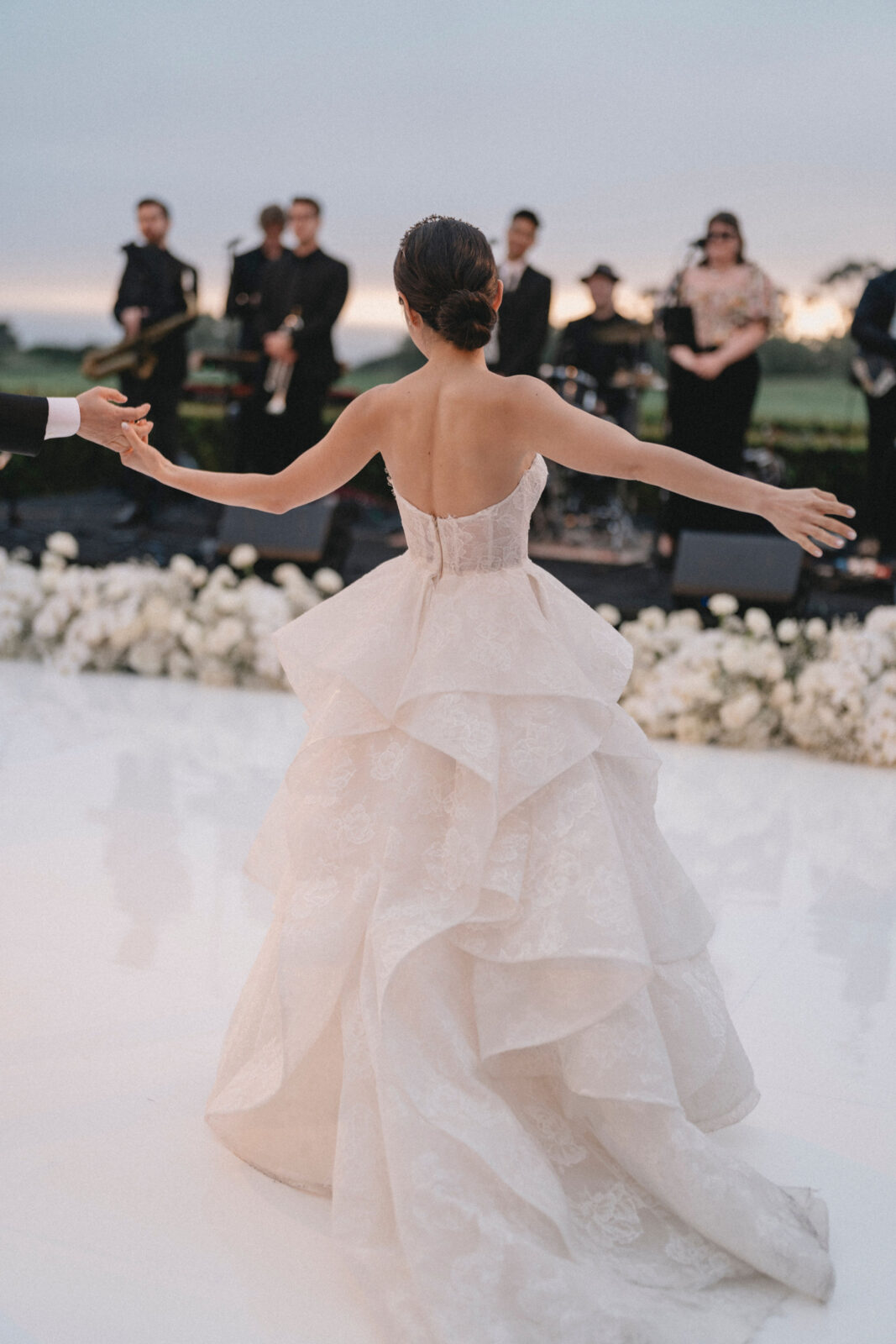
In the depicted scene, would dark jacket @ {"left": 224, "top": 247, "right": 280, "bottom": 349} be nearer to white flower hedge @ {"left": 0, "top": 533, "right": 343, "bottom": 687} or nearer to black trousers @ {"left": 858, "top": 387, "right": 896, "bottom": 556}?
white flower hedge @ {"left": 0, "top": 533, "right": 343, "bottom": 687}

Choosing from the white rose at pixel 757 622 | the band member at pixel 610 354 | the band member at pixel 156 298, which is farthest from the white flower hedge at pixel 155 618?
the band member at pixel 610 354

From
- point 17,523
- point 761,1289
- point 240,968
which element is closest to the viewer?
point 761,1289

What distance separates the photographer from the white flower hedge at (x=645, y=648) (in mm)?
5223

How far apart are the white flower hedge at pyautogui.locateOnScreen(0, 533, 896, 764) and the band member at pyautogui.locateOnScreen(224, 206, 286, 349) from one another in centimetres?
141

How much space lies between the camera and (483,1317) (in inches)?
69.9

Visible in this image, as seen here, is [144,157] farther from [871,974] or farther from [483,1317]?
[483,1317]

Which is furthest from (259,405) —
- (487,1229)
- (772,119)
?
(487,1229)

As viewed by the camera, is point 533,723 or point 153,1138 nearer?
point 533,723

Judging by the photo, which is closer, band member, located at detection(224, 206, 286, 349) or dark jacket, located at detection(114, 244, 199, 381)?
band member, located at detection(224, 206, 286, 349)

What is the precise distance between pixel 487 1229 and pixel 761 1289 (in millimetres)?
483

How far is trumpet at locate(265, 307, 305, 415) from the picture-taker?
7.21 meters

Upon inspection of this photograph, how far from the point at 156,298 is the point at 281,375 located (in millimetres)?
1052

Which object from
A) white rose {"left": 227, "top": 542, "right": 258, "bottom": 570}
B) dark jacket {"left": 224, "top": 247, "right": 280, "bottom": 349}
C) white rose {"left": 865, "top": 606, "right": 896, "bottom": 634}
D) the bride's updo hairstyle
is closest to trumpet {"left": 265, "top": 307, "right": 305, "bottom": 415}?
dark jacket {"left": 224, "top": 247, "right": 280, "bottom": 349}

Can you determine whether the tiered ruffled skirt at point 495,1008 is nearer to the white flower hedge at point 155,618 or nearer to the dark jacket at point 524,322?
the white flower hedge at point 155,618
